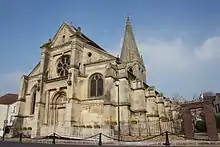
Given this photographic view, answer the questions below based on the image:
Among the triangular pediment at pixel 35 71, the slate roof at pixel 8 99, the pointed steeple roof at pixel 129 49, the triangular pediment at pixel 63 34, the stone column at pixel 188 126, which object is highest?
the pointed steeple roof at pixel 129 49

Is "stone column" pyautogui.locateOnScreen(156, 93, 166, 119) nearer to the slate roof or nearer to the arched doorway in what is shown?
the arched doorway

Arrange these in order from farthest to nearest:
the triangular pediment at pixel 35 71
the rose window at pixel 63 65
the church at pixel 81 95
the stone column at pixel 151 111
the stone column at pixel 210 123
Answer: the triangular pediment at pixel 35 71
the rose window at pixel 63 65
the stone column at pixel 151 111
the church at pixel 81 95
the stone column at pixel 210 123

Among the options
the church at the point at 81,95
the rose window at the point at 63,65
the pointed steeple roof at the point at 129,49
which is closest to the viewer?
the church at the point at 81,95

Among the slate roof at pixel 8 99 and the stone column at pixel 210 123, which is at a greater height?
the slate roof at pixel 8 99

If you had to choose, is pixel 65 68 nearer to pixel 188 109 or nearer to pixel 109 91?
pixel 109 91

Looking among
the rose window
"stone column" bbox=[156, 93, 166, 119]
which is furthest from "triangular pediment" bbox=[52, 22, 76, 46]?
"stone column" bbox=[156, 93, 166, 119]

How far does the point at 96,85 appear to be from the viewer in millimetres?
24609

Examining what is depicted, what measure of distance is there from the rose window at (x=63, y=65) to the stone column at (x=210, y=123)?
18.3 metres

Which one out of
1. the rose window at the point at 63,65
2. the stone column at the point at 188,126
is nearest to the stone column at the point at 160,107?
the stone column at the point at 188,126

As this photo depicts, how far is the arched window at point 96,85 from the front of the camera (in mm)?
24298

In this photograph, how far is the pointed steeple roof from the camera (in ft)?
148

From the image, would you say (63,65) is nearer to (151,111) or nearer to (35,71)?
(35,71)

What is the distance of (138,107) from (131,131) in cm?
427

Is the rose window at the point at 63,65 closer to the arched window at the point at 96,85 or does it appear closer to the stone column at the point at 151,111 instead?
the arched window at the point at 96,85
